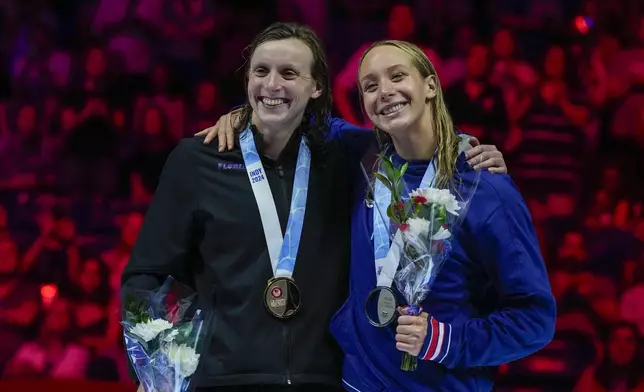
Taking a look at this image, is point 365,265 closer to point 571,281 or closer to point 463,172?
point 463,172

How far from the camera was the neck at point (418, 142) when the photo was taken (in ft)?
7.18

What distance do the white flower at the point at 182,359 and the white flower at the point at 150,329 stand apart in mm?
48

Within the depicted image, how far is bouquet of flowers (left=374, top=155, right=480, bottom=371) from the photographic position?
1.91m

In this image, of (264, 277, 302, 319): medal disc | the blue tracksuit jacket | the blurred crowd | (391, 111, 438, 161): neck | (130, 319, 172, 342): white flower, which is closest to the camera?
(130, 319, 172, 342): white flower

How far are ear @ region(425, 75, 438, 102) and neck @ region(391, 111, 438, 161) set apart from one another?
0.08 metres

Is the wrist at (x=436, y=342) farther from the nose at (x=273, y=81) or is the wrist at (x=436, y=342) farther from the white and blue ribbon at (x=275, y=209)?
the nose at (x=273, y=81)

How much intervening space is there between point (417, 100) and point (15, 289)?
4.15 meters

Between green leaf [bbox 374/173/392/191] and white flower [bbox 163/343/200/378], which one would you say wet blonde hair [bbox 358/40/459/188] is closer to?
green leaf [bbox 374/173/392/191]

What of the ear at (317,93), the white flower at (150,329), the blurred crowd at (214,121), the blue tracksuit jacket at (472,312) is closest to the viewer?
the white flower at (150,329)

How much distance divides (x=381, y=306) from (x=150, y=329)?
56cm

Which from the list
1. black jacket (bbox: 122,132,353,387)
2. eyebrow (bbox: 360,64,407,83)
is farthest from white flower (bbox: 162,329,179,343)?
eyebrow (bbox: 360,64,407,83)

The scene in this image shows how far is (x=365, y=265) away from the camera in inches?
83.3

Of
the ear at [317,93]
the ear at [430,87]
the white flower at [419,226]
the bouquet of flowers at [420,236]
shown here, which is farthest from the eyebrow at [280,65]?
the white flower at [419,226]

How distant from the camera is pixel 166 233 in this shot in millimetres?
2178
